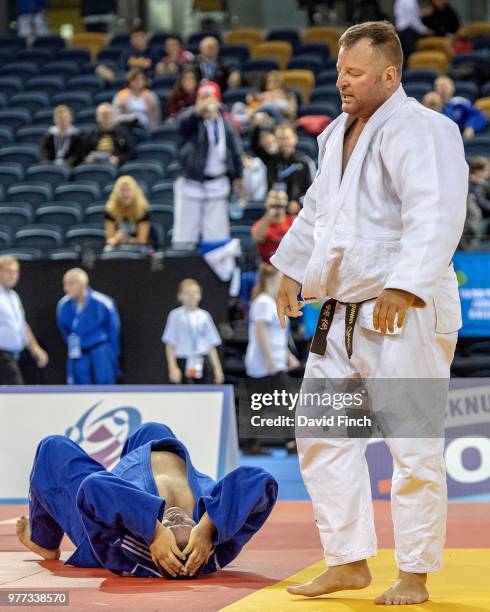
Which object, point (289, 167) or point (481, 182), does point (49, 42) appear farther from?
point (481, 182)

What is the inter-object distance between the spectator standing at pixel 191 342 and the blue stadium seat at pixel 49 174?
371 cm

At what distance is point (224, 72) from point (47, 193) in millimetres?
2972

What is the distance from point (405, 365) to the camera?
380 centimetres

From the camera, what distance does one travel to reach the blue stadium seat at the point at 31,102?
1627 centimetres

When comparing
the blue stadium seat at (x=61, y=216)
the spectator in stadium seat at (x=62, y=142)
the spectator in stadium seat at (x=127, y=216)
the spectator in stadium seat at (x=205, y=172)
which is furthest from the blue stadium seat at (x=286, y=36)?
the spectator in stadium seat at (x=127, y=216)

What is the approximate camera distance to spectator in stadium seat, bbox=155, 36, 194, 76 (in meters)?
16.4

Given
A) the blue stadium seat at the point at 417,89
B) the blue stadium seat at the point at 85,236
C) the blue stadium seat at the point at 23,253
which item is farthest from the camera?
the blue stadium seat at the point at 417,89

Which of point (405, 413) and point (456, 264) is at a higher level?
point (405, 413)

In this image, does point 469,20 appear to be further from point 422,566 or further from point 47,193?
point 422,566

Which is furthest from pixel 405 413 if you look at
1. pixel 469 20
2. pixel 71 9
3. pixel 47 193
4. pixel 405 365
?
pixel 71 9

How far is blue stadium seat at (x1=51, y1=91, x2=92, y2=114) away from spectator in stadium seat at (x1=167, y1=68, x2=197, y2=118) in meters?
1.78

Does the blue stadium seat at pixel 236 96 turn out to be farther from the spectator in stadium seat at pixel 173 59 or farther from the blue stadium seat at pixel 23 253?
the blue stadium seat at pixel 23 253

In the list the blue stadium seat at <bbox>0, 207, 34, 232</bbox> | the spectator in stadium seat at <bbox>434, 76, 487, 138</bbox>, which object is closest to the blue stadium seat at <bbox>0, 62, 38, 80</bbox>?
the blue stadium seat at <bbox>0, 207, 34, 232</bbox>

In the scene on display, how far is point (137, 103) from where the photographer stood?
48.1 ft
